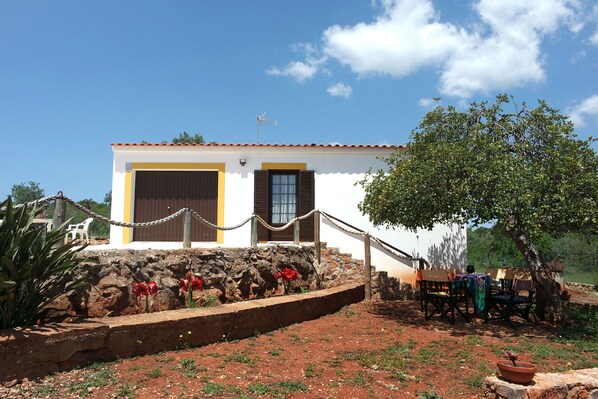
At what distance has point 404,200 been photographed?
7.67m

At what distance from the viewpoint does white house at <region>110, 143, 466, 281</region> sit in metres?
11.4

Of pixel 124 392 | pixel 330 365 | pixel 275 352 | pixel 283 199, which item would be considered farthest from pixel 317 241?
pixel 124 392

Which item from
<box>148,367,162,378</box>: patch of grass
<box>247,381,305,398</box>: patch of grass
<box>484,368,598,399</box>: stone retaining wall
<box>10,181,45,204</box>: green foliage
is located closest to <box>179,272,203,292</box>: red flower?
<box>148,367,162,378</box>: patch of grass

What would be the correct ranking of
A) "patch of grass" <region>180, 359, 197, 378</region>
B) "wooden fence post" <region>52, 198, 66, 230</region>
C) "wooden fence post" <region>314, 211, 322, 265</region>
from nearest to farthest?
"patch of grass" <region>180, 359, 197, 378</region>, "wooden fence post" <region>52, 198, 66, 230</region>, "wooden fence post" <region>314, 211, 322, 265</region>

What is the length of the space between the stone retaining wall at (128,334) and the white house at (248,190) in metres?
4.78

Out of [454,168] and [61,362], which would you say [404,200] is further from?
[61,362]

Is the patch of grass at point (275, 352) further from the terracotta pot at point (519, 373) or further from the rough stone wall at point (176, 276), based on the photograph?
the terracotta pot at point (519, 373)

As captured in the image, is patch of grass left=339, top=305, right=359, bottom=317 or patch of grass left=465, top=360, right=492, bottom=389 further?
patch of grass left=339, top=305, right=359, bottom=317

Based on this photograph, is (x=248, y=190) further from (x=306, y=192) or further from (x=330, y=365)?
(x=330, y=365)

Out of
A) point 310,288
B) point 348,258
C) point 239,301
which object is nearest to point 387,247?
point 348,258

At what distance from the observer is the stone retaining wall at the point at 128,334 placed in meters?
3.83

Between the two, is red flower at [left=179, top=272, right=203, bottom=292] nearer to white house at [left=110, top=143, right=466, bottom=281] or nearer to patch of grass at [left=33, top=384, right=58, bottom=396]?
patch of grass at [left=33, top=384, right=58, bottom=396]

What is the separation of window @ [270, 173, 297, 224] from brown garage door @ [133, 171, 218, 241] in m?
1.57

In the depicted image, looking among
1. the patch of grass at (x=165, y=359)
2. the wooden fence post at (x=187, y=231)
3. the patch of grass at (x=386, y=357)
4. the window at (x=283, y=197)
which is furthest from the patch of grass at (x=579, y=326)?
the window at (x=283, y=197)
